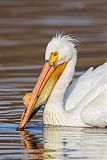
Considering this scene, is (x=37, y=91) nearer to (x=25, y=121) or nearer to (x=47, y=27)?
(x=25, y=121)

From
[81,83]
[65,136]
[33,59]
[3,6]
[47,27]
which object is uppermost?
[3,6]

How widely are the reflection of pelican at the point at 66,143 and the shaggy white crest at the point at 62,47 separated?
0.99 m

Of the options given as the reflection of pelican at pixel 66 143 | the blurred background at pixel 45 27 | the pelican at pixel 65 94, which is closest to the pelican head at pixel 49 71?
the pelican at pixel 65 94

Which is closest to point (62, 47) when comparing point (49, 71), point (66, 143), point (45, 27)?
point (49, 71)

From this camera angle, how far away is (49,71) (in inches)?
492

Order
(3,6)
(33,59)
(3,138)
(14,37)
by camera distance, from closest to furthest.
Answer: (3,138)
(33,59)
(14,37)
(3,6)

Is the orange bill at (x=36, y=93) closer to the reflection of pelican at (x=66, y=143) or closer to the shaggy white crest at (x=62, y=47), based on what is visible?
the shaggy white crest at (x=62, y=47)

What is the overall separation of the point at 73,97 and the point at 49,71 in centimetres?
49

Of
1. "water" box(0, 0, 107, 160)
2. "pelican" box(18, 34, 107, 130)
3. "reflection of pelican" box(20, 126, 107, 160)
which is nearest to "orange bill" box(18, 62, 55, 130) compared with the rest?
"pelican" box(18, 34, 107, 130)

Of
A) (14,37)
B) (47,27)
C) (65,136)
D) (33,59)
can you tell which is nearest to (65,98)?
(65,136)

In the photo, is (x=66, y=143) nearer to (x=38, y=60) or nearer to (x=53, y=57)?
(x=53, y=57)

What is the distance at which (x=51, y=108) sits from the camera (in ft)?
41.0

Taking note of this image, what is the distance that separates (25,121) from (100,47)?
761 centimetres

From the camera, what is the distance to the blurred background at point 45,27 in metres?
18.6
